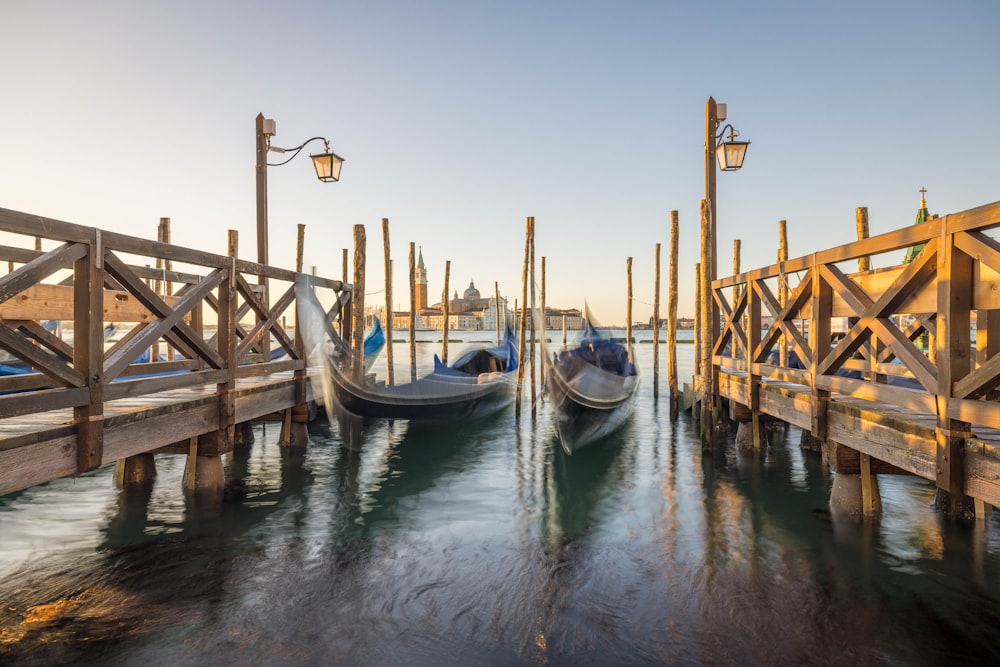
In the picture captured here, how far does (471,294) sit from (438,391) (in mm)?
111684

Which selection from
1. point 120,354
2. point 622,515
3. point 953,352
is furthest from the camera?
point 622,515

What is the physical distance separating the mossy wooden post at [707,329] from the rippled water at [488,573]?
118 cm

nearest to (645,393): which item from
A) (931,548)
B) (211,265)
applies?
(931,548)

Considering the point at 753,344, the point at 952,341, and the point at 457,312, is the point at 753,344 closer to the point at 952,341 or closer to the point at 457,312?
the point at 952,341

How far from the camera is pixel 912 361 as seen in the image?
283cm

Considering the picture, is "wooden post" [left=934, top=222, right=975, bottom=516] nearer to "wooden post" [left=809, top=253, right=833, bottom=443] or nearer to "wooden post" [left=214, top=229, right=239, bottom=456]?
"wooden post" [left=809, top=253, right=833, bottom=443]

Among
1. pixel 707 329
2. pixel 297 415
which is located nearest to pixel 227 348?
pixel 297 415

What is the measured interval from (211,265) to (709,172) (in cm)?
577

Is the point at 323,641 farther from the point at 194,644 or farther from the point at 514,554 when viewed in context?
the point at 514,554

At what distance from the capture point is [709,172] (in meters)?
7.14

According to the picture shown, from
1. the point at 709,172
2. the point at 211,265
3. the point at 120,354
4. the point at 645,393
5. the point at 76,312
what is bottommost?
the point at 645,393

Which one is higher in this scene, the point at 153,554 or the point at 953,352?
the point at 953,352

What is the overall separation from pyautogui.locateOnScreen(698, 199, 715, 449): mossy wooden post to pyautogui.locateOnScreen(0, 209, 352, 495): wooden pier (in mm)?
4845

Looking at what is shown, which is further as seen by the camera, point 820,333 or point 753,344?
point 753,344
